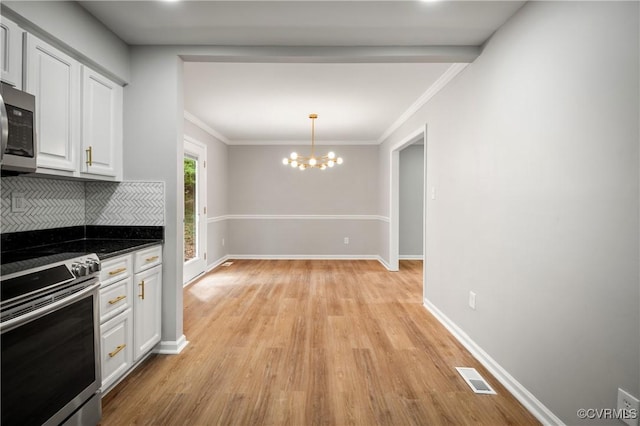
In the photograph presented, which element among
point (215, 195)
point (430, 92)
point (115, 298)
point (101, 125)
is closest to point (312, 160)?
point (430, 92)

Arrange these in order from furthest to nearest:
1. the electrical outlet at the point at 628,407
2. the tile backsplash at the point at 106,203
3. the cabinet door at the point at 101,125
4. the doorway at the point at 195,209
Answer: the doorway at the point at 195,209
the tile backsplash at the point at 106,203
the cabinet door at the point at 101,125
the electrical outlet at the point at 628,407

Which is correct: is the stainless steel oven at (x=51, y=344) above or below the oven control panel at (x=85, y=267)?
below

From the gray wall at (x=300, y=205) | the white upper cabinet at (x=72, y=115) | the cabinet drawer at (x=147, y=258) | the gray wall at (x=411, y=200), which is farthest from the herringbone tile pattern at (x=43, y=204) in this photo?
the gray wall at (x=411, y=200)

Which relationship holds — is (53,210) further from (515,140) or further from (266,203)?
(266,203)

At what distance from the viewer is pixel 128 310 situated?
2.22 m

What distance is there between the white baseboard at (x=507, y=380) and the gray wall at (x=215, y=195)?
4191 millimetres

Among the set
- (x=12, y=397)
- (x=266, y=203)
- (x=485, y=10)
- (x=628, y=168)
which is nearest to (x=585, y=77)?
(x=628, y=168)

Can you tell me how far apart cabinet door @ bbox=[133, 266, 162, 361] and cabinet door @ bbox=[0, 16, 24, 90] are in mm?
1317

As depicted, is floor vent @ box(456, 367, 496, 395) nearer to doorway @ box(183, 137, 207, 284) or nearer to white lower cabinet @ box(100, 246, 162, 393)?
white lower cabinet @ box(100, 246, 162, 393)

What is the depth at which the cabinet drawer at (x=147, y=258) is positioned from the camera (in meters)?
2.33

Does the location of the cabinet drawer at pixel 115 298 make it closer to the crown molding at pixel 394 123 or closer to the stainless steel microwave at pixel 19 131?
the stainless steel microwave at pixel 19 131

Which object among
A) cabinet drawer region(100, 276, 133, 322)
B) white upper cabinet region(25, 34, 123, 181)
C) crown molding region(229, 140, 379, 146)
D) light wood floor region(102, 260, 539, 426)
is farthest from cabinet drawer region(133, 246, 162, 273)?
crown molding region(229, 140, 379, 146)

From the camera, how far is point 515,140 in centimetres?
217

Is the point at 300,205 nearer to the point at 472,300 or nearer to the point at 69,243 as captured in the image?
the point at 472,300
